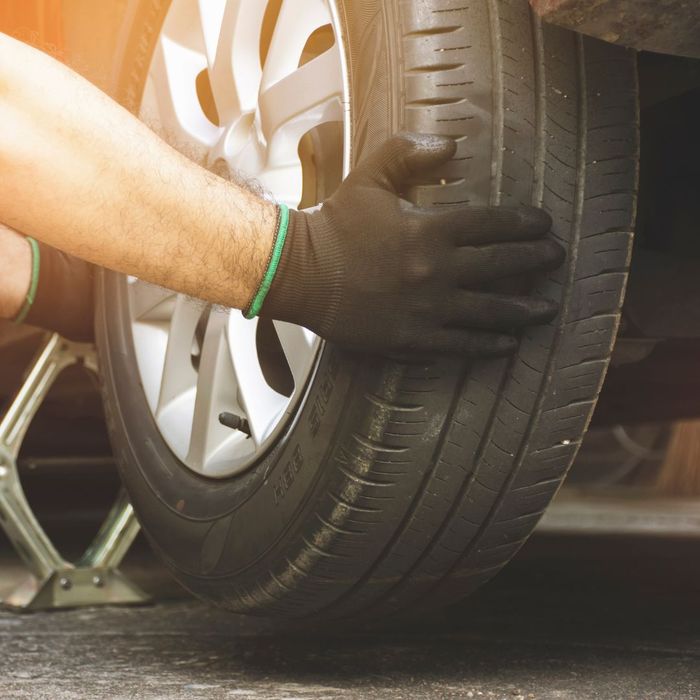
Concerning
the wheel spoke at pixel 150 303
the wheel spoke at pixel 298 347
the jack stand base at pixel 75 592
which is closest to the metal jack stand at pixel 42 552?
the jack stand base at pixel 75 592

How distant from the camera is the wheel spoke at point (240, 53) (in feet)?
4.46

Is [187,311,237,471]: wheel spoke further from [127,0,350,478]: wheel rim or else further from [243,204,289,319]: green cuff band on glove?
[243,204,289,319]: green cuff band on glove

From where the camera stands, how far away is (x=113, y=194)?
1.00 meters

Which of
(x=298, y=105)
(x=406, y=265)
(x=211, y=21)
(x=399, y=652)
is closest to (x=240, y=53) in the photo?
(x=211, y=21)

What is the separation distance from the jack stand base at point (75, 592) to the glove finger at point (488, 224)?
120 centimetres

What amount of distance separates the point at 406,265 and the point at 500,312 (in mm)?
111

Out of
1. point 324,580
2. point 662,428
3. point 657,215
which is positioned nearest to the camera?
point 324,580

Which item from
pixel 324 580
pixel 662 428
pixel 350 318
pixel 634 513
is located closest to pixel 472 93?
pixel 350 318

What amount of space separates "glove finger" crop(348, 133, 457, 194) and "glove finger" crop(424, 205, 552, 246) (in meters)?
0.05

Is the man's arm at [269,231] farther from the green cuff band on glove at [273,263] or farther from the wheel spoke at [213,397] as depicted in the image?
the wheel spoke at [213,397]

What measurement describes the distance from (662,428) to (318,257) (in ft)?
15.8

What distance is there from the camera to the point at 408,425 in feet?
3.32

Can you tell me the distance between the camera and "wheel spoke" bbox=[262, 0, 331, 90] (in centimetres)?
124

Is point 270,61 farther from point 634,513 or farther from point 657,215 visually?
point 634,513
